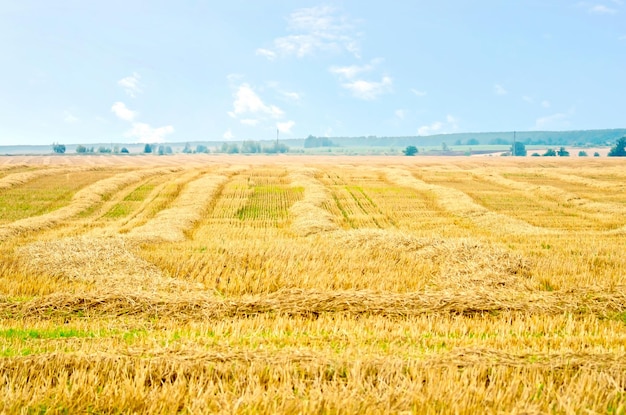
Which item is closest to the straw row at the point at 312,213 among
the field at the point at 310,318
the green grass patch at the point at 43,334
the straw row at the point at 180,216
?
the field at the point at 310,318

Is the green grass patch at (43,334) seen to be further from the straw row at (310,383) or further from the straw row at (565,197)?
the straw row at (565,197)

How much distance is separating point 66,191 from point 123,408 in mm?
29557

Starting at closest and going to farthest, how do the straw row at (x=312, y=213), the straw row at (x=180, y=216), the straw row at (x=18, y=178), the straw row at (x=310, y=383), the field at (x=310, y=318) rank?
the straw row at (x=310, y=383) → the field at (x=310, y=318) → the straw row at (x=180, y=216) → the straw row at (x=312, y=213) → the straw row at (x=18, y=178)

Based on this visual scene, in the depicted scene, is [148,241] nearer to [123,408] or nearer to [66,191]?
[123,408]

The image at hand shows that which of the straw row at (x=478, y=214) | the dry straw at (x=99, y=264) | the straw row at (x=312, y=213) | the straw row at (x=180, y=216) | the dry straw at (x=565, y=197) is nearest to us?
the dry straw at (x=99, y=264)

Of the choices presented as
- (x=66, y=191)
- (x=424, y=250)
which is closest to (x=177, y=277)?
(x=424, y=250)

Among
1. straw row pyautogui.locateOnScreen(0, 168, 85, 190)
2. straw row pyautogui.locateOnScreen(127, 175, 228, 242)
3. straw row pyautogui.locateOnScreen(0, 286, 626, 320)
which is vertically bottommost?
straw row pyautogui.locateOnScreen(0, 286, 626, 320)

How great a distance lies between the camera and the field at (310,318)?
5398mm

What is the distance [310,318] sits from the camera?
9133 mm

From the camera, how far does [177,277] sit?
39.8 ft

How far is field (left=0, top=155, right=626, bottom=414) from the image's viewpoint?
5.40 metres

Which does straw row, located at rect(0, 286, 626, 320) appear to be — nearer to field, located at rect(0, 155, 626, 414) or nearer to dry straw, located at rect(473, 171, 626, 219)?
field, located at rect(0, 155, 626, 414)

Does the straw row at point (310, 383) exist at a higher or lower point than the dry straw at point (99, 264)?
higher

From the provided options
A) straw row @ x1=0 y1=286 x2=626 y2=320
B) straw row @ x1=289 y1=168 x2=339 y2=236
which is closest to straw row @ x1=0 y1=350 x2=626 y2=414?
straw row @ x1=0 y1=286 x2=626 y2=320
